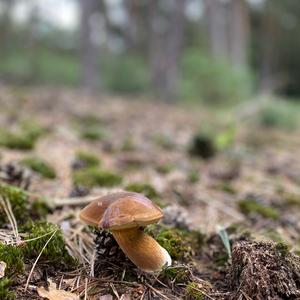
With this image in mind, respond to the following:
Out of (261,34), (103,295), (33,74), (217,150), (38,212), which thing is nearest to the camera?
(103,295)

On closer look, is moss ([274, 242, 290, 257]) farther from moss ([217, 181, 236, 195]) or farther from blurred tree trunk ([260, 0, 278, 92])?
blurred tree trunk ([260, 0, 278, 92])

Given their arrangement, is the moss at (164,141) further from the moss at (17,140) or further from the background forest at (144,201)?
the moss at (17,140)

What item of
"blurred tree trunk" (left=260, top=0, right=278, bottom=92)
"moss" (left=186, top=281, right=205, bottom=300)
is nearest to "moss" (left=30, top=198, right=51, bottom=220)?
"moss" (left=186, top=281, right=205, bottom=300)

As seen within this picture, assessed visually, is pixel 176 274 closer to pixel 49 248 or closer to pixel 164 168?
pixel 49 248

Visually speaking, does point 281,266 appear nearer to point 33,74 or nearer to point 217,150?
point 217,150

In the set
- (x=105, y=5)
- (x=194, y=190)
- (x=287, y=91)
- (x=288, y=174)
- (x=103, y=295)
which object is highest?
(x=105, y=5)

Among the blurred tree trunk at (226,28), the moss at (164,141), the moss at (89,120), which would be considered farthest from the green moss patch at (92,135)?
the blurred tree trunk at (226,28)

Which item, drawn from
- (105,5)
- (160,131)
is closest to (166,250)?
(160,131)
